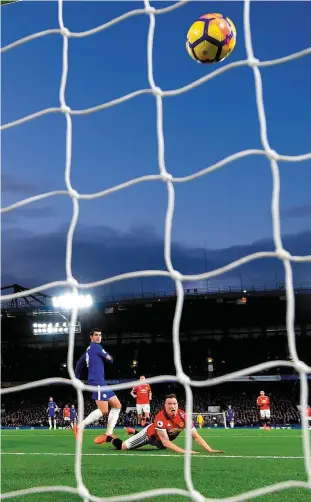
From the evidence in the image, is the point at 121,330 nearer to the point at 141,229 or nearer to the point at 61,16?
the point at 141,229

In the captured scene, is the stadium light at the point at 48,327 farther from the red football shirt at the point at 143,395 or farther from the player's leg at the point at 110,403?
the player's leg at the point at 110,403

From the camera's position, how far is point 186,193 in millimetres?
28391

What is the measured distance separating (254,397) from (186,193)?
9.61 meters

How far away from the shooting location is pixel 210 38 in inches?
161

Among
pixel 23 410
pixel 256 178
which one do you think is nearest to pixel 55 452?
pixel 23 410

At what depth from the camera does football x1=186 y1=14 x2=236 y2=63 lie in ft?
13.4

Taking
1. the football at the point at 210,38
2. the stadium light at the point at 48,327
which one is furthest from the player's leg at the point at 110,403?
the stadium light at the point at 48,327

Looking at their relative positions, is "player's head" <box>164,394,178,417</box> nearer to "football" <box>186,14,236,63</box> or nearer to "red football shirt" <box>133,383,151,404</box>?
"football" <box>186,14,236,63</box>

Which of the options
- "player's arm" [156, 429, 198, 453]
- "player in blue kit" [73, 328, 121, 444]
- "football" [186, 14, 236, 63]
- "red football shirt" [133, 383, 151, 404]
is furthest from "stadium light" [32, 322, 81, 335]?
"football" [186, 14, 236, 63]

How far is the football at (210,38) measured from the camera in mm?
4090

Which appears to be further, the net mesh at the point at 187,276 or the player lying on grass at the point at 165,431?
the player lying on grass at the point at 165,431

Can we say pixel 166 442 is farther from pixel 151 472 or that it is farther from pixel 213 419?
pixel 213 419

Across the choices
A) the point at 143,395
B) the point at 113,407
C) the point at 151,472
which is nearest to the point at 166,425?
the point at 113,407

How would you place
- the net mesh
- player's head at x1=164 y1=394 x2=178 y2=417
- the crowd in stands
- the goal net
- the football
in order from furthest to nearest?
the crowd in stands < the goal net < player's head at x1=164 y1=394 x2=178 y2=417 < the football < the net mesh
